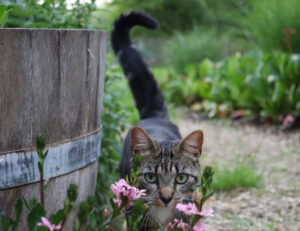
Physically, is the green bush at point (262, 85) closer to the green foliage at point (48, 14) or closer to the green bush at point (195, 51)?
the green bush at point (195, 51)

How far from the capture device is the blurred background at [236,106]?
8.39 feet

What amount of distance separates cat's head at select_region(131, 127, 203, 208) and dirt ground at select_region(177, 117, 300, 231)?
95cm

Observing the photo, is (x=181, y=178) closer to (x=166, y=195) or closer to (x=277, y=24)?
(x=166, y=195)

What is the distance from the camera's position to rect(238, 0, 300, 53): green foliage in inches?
237

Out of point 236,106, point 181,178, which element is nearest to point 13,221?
point 181,178

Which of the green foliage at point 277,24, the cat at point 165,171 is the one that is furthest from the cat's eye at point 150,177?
the green foliage at point 277,24

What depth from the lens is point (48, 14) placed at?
7.34ft

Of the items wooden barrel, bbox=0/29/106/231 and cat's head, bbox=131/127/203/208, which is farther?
cat's head, bbox=131/127/203/208

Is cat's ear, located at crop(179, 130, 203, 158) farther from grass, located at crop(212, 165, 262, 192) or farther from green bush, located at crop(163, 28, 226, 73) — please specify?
green bush, located at crop(163, 28, 226, 73)

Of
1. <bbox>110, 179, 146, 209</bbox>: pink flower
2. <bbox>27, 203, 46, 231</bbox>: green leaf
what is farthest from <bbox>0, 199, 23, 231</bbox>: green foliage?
<bbox>110, 179, 146, 209</bbox>: pink flower

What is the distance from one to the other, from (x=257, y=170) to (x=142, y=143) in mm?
2284

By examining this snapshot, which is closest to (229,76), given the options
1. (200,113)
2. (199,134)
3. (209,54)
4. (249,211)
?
(200,113)

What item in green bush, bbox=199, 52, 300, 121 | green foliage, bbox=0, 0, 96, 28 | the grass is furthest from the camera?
green bush, bbox=199, 52, 300, 121

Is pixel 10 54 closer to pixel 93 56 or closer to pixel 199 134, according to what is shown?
pixel 93 56
